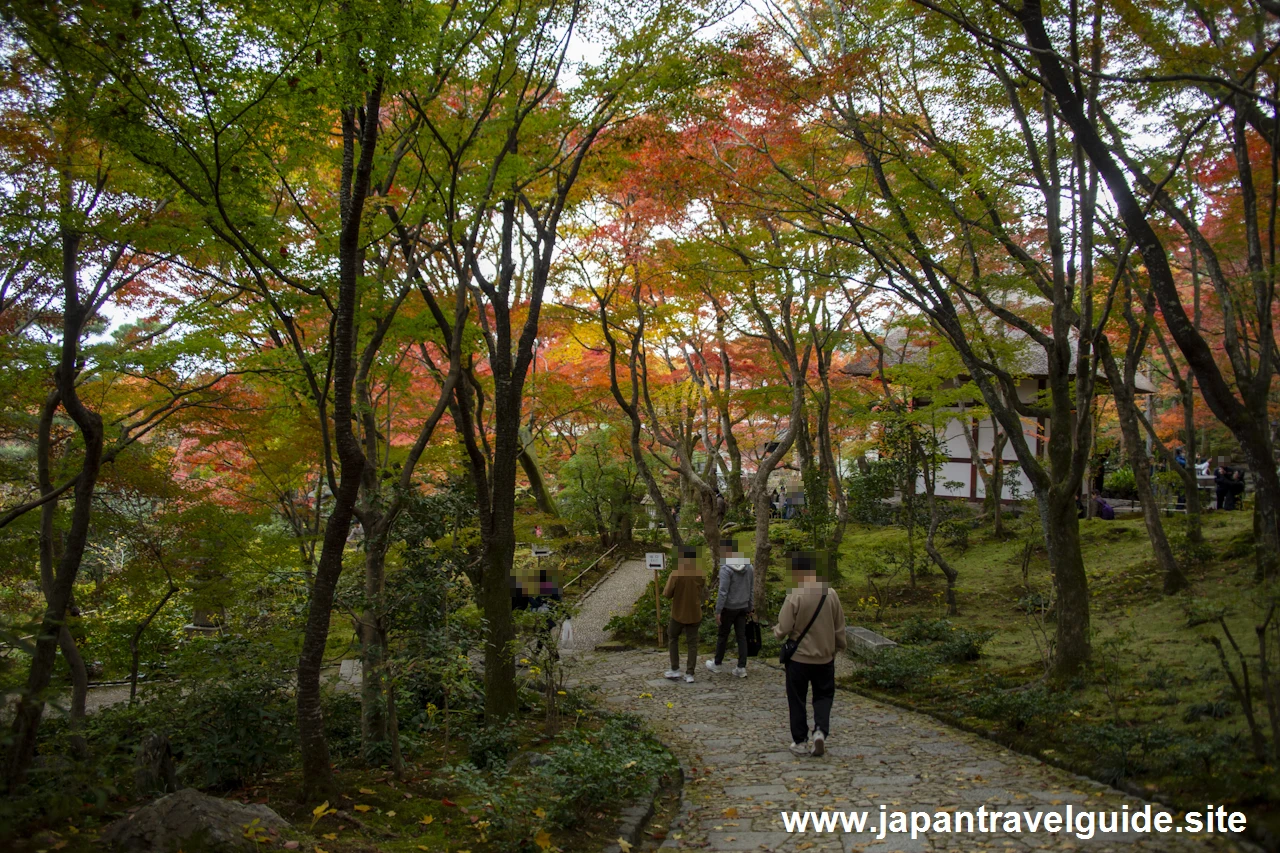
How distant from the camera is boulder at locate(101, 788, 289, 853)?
3357 millimetres

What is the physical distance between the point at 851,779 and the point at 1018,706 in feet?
6.18

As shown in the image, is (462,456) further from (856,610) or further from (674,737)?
(856,610)

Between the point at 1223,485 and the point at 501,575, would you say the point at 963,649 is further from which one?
the point at 1223,485

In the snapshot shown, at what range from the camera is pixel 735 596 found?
9.03 metres

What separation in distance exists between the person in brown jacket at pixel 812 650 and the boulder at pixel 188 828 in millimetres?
3721

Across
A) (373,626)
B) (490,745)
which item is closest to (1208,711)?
(490,745)

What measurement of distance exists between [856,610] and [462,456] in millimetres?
7131

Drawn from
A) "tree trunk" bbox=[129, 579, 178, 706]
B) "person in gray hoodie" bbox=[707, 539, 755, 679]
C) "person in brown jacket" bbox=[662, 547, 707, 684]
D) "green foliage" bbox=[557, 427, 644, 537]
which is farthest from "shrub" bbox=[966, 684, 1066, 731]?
"green foliage" bbox=[557, 427, 644, 537]

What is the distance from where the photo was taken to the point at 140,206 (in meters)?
6.61

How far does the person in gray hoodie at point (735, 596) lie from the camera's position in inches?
351

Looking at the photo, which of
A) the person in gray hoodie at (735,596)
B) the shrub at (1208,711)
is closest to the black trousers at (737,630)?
the person in gray hoodie at (735,596)

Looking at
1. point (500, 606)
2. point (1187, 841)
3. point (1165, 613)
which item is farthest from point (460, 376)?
point (1165, 613)

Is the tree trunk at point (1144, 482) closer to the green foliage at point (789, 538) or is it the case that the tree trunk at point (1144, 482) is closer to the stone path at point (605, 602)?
the green foliage at point (789, 538)

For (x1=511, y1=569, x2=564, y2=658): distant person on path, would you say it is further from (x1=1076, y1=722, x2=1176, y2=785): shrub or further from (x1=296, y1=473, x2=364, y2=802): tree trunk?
(x1=1076, y1=722, x2=1176, y2=785): shrub
